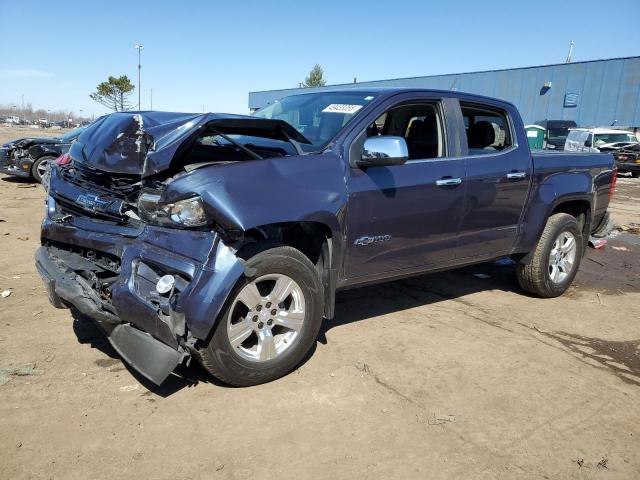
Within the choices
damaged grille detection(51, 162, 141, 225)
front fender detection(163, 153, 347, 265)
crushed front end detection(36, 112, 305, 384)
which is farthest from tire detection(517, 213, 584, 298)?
damaged grille detection(51, 162, 141, 225)

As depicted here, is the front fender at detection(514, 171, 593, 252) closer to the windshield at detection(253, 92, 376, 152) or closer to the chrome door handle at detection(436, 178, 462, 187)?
the chrome door handle at detection(436, 178, 462, 187)

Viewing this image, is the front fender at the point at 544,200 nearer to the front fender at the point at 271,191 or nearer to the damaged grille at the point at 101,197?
the front fender at the point at 271,191

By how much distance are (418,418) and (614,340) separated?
2.41 metres

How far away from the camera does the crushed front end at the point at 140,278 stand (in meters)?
2.88

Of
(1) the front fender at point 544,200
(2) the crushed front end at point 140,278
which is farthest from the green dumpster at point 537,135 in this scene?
(2) the crushed front end at point 140,278

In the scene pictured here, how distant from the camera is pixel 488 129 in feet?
16.4

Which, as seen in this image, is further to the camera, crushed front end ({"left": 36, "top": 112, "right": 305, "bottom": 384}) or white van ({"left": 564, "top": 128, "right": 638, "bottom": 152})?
white van ({"left": 564, "top": 128, "right": 638, "bottom": 152})

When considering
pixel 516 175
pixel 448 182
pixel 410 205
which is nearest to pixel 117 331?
pixel 410 205

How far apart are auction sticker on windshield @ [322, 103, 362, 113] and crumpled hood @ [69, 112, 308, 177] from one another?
469 millimetres

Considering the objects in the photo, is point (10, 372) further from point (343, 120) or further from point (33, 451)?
point (343, 120)

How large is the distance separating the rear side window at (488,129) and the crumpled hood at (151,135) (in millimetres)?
1858

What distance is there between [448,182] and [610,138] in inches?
831

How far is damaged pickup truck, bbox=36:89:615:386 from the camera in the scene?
2953mm

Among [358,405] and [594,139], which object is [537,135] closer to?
[594,139]
